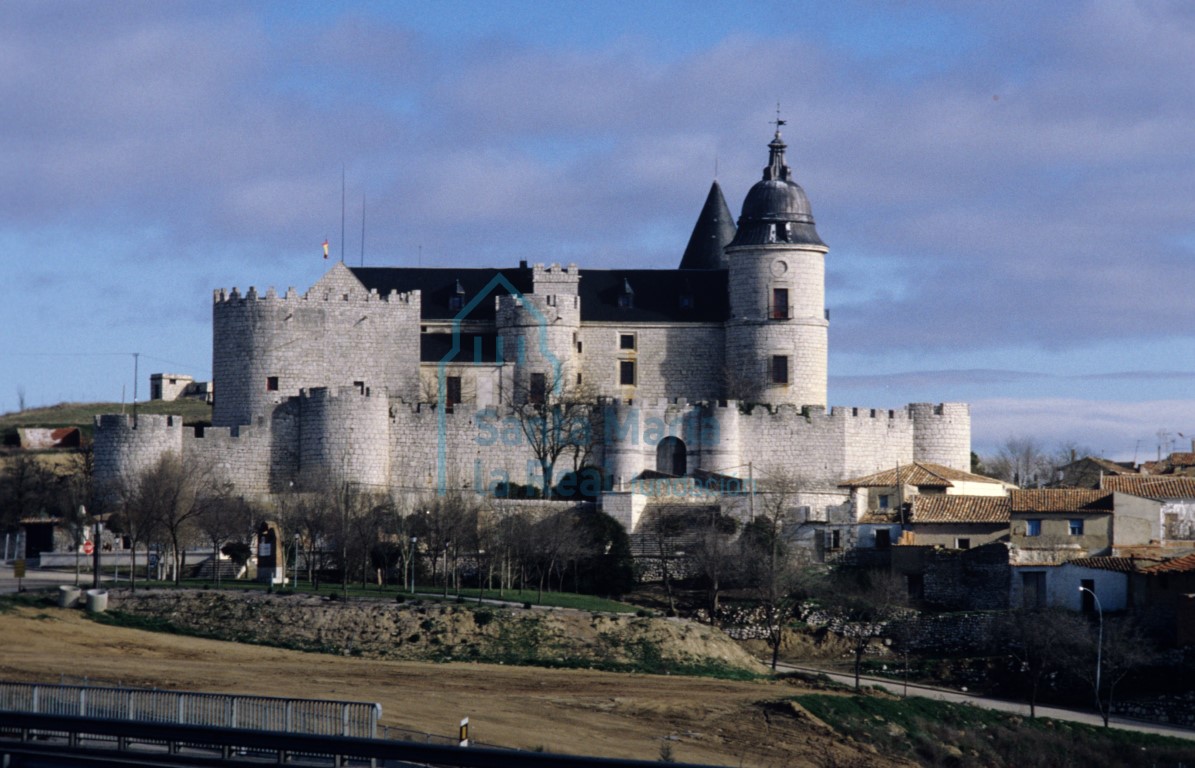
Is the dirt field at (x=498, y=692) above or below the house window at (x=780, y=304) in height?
below

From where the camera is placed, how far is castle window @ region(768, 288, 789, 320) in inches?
2616

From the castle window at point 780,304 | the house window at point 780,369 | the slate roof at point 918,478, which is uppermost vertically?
the castle window at point 780,304

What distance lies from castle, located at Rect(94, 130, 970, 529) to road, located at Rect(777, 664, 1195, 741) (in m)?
13.4

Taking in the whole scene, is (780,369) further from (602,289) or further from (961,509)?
(961,509)

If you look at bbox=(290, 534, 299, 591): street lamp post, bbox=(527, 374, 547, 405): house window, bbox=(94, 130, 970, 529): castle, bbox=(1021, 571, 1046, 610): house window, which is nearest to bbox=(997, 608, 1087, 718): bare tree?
bbox=(1021, 571, 1046, 610): house window

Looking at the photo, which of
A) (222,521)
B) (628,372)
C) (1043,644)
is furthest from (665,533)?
(1043,644)

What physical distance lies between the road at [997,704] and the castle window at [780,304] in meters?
18.9

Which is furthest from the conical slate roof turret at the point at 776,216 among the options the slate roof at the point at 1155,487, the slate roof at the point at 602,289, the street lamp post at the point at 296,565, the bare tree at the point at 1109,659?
the bare tree at the point at 1109,659

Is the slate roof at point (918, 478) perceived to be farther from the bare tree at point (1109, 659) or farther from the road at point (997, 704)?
the bare tree at point (1109, 659)

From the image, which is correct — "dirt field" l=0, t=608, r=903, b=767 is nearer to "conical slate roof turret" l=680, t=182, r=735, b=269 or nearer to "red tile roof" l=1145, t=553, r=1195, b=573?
"red tile roof" l=1145, t=553, r=1195, b=573

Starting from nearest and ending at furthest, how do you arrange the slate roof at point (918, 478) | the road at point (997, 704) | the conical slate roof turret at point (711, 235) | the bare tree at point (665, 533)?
1. the road at point (997, 704)
2. the bare tree at point (665, 533)
3. the slate roof at point (918, 478)
4. the conical slate roof turret at point (711, 235)

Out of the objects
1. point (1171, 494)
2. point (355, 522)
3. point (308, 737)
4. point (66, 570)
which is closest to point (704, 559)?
point (355, 522)

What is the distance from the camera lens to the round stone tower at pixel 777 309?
66.2 m

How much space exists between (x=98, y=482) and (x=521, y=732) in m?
30.8
